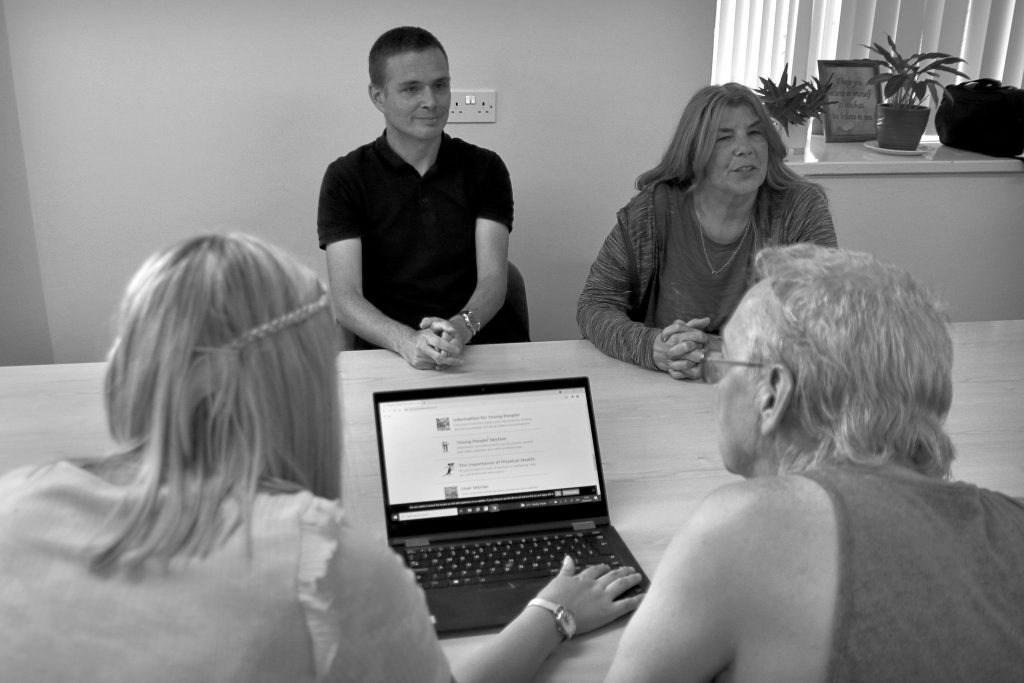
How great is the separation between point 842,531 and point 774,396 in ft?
0.63

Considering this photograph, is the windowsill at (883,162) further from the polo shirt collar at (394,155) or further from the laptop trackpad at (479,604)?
the laptop trackpad at (479,604)

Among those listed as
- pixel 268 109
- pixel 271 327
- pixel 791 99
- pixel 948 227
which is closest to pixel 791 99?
pixel 791 99

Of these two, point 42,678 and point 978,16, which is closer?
point 42,678

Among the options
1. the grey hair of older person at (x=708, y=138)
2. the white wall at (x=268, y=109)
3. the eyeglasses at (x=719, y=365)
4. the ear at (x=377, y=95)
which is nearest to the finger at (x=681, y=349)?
the grey hair of older person at (x=708, y=138)

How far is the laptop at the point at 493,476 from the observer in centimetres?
137

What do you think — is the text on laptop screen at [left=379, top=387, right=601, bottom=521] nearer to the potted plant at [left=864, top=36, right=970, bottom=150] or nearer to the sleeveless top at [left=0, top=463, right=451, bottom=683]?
the sleeveless top at [left=0, top=463, right=451, bottom=683]

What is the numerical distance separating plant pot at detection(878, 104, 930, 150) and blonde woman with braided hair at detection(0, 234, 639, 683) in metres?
3.03

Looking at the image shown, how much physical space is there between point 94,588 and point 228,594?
4.1 inches

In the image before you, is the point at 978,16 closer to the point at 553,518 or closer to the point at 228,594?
the point at 553,518

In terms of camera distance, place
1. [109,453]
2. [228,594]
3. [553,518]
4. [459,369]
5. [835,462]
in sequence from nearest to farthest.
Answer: [228,594], [109,453], [835,462], [553,518], [459,369]

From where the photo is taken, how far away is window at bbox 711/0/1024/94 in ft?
11.1

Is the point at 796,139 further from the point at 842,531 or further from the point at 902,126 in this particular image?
the point at 842,531

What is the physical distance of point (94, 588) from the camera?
0.76 metres

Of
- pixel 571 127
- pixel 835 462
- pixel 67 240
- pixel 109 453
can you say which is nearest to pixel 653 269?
pixel 571 127
